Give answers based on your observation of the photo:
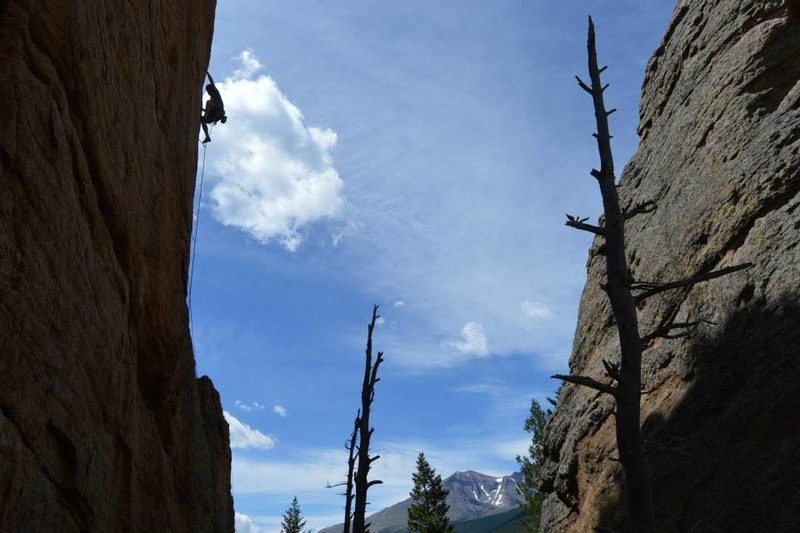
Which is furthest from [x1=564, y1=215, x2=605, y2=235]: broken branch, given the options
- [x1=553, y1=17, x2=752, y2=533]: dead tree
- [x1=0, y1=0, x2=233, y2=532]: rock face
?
[x1=0, y1=0, x2=233, y2=532]: rock face

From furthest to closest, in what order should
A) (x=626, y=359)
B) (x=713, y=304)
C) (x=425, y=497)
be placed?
(x=425, y=497), (x=713, y=304), (x=626, y=359)

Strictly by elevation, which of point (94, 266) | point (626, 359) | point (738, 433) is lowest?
point (738, 433)

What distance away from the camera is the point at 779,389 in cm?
1091

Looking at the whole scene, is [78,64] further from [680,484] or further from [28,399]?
[680,484]

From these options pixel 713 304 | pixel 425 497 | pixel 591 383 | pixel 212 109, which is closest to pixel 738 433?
pixel 713 304

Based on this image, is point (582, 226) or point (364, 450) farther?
point (364, 450)

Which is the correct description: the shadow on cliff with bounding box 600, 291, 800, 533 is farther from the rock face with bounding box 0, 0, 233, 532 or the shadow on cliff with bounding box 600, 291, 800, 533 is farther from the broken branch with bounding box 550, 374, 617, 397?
the rock face with bounding box 0, 0, 233, 532

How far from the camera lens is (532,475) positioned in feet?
209

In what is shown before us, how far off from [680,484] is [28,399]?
11257 millimetres

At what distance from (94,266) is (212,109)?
14.8m

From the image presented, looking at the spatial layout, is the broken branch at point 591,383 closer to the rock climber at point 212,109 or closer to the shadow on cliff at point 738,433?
the shadow on cliff at point 738,433

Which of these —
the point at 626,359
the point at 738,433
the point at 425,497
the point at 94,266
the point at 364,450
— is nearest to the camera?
the point at 94,266

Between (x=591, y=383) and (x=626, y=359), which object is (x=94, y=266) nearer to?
(x=591, y=383)

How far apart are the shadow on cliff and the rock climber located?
17056 mm
